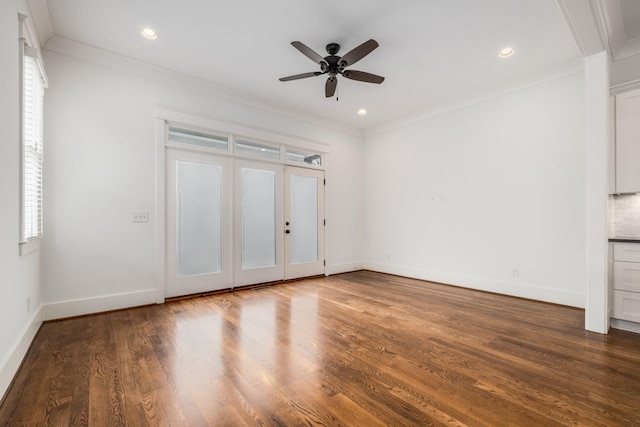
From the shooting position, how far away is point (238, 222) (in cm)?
457

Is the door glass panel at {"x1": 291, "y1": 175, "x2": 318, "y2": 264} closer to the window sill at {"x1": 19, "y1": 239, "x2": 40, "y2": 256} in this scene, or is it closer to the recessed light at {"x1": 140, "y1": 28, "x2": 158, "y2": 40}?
the recessed light at {"x1": 140, "y1": 28, "x2": 158, "y2": 40}

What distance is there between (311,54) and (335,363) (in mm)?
2908

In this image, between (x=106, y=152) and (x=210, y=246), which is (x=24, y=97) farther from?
(x=210, y=246)

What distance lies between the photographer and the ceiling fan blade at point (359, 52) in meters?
2.71

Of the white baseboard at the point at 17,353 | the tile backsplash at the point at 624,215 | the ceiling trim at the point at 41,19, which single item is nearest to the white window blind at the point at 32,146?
the ceiling trim at the point at 41,19

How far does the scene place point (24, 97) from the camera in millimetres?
2461

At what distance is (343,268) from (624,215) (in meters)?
4.21

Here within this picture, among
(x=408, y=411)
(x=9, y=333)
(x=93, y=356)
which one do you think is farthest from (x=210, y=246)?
(x=408, y=411)

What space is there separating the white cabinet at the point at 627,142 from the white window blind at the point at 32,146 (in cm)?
562

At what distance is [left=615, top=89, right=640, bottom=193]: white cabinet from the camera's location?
2.93m

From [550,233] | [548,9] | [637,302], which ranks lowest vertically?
[637,302]

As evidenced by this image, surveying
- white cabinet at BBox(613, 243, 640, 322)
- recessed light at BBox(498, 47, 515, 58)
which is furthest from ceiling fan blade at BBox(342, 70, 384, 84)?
white cabinet at BBox(613, 243, 640, 322)

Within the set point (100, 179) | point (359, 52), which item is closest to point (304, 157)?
point (359, 52)

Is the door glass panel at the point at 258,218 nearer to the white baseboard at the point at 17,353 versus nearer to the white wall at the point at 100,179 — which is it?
the white wall at the point at 100,179
